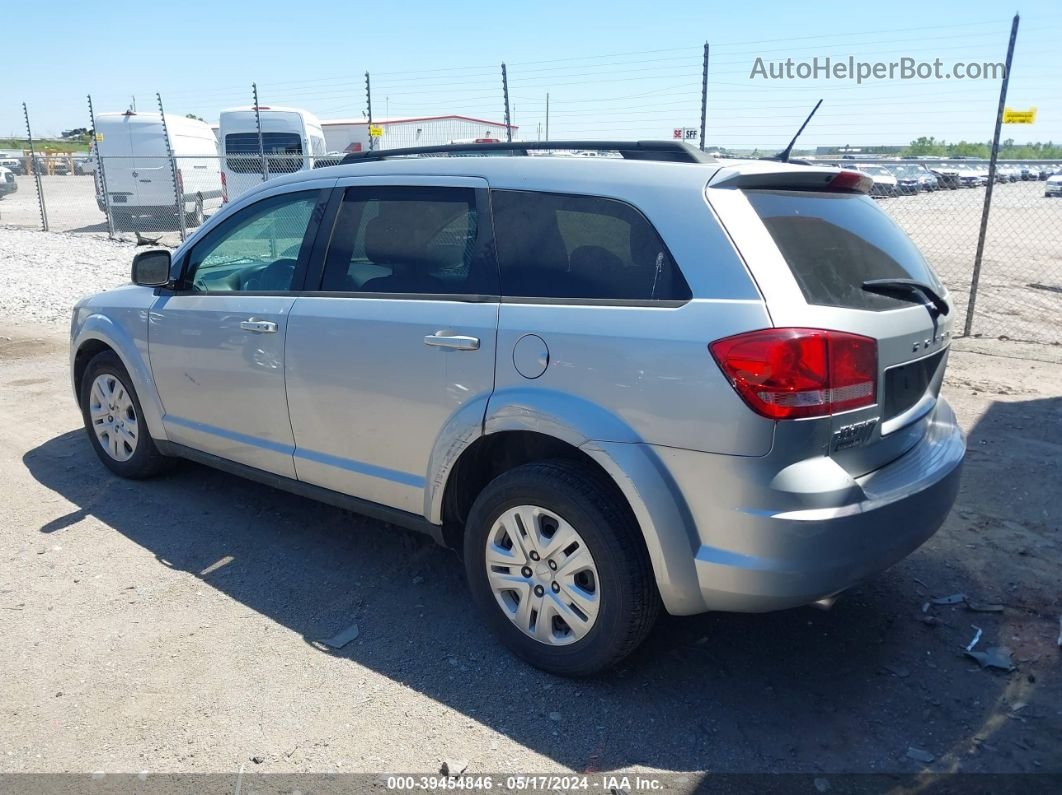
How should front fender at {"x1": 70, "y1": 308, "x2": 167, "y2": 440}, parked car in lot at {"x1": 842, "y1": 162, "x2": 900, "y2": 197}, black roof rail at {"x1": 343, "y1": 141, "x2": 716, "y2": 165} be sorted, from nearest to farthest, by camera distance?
black roof rail at {"x1": 343, "y1": 141, "x2": 716, "y2": 165}
parked car in lot at {"x1": 842, "y1": 162, "x2": 900, "y2": 197}
front fender at {"x1": 70, "y1": 308, "x2": 167, "y2": 440}

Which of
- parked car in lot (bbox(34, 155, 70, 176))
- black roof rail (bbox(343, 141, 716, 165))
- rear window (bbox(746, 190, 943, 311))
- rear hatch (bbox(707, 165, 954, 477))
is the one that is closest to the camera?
rear hatch (bbox(707, 165, 954, 477))

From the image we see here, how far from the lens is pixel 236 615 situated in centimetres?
375

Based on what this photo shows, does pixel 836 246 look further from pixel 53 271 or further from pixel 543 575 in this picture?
pixel 53 271

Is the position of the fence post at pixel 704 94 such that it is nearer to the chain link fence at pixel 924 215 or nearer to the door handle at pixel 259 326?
the chain link fence at pixel 924 215

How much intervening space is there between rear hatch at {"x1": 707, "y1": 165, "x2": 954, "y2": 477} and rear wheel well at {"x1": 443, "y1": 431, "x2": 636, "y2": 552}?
0.93 meters

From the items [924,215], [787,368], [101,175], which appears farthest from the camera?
[924,215]

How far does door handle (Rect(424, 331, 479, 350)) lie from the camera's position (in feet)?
10.9

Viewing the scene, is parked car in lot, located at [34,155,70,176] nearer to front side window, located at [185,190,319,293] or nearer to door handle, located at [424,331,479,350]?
front side window, located at [185,190,319,293]

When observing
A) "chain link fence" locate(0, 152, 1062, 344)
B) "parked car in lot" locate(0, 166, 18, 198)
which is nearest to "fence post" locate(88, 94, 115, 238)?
"chain link fence" locate(0, 152, 1062, 344)

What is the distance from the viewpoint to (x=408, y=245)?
3744mm

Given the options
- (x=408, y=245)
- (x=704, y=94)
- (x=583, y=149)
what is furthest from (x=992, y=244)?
(x=408, y=245)

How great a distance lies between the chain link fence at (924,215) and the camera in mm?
10164

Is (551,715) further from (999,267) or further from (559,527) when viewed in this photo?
(999,267)

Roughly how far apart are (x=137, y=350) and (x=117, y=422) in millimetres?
587
